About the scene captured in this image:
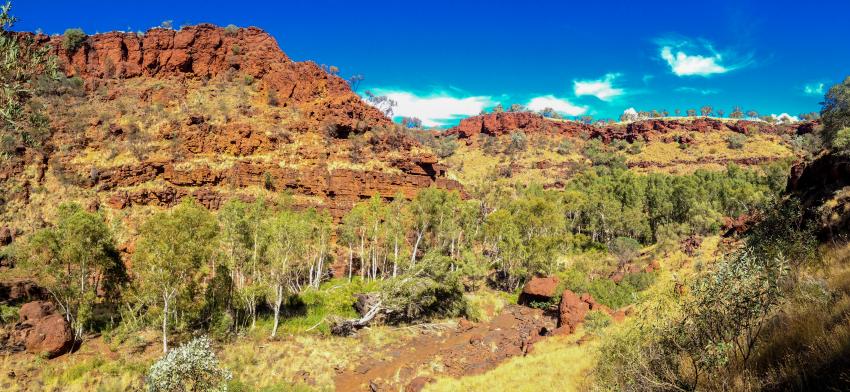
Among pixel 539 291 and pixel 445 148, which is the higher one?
pixel 445 148

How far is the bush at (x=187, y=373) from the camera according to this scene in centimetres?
1095

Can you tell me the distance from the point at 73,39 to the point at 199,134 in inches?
1582

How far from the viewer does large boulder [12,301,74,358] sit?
673 inches

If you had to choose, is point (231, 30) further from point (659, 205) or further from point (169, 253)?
point (659, 205)

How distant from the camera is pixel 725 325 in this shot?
7078mm

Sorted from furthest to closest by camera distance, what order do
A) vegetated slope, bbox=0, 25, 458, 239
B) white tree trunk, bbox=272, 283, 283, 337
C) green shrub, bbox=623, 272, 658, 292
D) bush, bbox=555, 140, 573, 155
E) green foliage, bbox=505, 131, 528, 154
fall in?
green foliage, bbox=505, 131, 528, 154 → bush, bbox=555, 140, 573, 155 → vegetated slope, bbox=0, 25, 458, 239 → green shrub, bbox=623, 272, 658, 292 → white tree trunk, bbox=272, 283, 283, 337

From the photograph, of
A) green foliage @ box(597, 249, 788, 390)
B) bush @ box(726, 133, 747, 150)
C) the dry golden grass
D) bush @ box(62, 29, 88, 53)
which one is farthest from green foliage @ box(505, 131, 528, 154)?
green foliage @ box(597, 249, 788, 390)

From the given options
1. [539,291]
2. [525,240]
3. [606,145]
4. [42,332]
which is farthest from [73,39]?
[606,145]

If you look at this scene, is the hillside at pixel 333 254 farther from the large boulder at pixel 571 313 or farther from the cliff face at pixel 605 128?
the cliff face at pixel 605 128

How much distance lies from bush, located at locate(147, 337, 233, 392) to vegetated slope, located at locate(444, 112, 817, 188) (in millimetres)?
77111

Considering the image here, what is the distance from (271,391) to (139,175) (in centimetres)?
4715

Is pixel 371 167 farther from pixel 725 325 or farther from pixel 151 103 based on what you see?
pixel 725 325

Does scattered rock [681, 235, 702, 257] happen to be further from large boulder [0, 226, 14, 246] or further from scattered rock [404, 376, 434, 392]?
large boulder [0, 226, 14, 246]

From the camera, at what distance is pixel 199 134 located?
2292 inches
